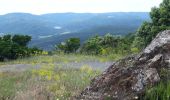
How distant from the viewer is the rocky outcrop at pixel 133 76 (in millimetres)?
5594

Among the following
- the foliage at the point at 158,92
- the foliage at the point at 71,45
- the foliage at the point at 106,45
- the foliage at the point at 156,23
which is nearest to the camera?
the foliage at the point at 158,92

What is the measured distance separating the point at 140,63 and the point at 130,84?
19.5 inches

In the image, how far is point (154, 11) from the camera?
22062 mm

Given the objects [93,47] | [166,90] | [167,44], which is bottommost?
[93,47]

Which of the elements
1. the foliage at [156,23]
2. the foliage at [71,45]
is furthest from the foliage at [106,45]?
the foliage at [156,23]

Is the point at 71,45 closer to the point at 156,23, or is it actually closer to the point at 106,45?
the point at 106,45

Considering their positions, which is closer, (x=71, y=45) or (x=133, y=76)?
(x=133, y=76)

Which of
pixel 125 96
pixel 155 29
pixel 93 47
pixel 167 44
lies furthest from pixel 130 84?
pixel 93 47

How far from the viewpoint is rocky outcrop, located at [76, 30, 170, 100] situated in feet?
18.4

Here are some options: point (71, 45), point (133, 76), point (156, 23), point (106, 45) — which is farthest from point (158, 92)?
point (106, 45)

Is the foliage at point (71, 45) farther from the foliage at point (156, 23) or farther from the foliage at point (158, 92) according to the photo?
the foliage at point (158, 92)

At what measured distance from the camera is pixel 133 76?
18.9ft

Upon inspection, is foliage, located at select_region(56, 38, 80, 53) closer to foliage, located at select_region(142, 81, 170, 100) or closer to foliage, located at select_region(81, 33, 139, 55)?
foliage, located at select_region(81, 33, 139, 55)

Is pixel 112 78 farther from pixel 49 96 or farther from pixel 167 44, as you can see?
pixel 49 96
